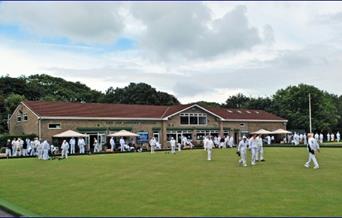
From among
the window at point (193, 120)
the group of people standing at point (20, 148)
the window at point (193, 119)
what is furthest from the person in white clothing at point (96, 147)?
the window at point (193, 120)

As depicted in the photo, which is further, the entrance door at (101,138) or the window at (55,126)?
the entrance door at (101,138)

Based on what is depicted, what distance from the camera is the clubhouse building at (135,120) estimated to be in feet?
142

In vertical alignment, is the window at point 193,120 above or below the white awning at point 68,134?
above

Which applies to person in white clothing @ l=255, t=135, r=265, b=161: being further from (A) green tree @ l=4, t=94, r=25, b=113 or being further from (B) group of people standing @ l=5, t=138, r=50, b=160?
(A) green tree @ l=4, t=94, r=25, b=113

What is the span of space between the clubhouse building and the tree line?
427 inches

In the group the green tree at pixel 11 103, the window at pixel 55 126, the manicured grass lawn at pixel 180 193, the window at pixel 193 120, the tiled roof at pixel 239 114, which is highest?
the green tree at pixel 11 103

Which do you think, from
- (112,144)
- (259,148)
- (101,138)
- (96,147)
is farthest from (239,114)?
(259,148)

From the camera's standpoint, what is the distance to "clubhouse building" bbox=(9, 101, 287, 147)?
142 ft

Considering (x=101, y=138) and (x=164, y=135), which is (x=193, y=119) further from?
(x=101, y=138)

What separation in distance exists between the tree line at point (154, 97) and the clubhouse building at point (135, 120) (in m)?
10.8

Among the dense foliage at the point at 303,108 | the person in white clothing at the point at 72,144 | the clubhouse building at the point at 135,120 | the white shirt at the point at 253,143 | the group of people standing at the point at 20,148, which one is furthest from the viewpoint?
the dense foliage at the point at 303,108

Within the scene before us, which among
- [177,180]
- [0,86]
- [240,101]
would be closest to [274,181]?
[177,180]

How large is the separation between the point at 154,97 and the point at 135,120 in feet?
87.8

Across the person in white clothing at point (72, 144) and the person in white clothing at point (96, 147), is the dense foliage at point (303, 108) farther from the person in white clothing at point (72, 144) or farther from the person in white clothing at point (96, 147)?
the person in white clothing at point (72, 144)
